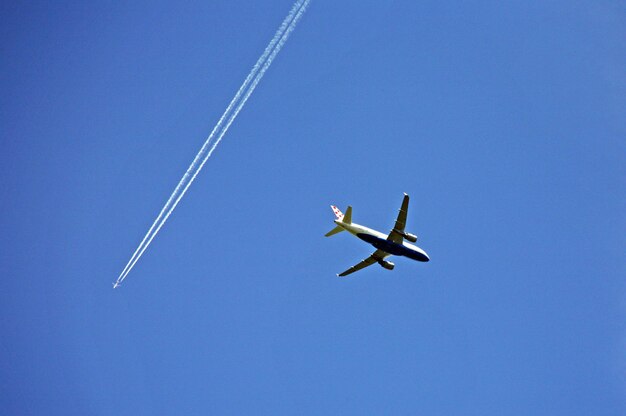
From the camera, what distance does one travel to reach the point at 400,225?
241 ft

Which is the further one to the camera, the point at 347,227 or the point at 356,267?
the point at 356,267

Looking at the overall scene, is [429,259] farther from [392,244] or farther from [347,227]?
[347,227]

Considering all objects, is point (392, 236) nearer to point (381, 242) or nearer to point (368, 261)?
point (381, 242)

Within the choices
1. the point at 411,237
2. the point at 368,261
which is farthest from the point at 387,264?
the point at 411,237

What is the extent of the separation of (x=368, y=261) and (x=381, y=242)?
9.67 metres

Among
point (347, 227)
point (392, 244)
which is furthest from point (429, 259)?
point (347, 227)

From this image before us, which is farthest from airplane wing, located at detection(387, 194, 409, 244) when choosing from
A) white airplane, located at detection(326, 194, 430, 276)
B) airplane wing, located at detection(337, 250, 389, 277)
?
airplane wing, located at detection(337, 250, 389, 277)

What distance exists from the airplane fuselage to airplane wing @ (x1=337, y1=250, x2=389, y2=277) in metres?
6.67

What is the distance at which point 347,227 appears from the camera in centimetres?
7288

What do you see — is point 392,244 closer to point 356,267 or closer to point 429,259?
point 429,259

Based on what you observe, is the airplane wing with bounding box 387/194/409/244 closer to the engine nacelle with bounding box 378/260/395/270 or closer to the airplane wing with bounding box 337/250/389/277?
the airplane wing with bounding box 337/250/389/277

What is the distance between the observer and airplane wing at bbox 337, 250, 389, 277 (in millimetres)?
81938

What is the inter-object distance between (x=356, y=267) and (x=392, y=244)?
10303 millimetres

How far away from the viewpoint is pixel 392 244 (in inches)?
2899
